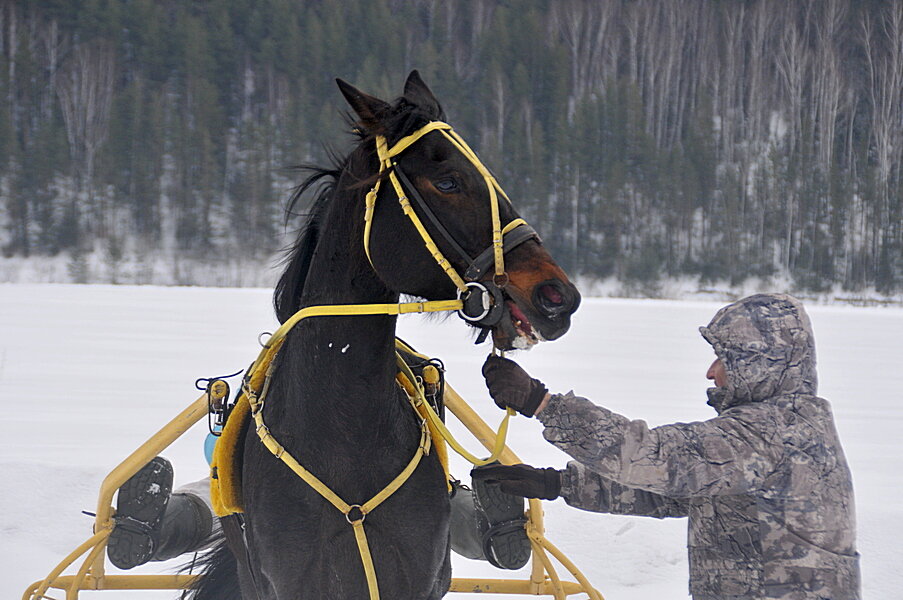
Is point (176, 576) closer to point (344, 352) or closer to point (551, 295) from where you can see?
point (344, 352)

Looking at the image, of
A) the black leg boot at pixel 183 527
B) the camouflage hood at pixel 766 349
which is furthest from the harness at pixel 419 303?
the black leg boot at pixel 183 527

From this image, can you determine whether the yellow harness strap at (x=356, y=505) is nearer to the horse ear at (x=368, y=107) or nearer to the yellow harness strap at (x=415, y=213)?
the yellow harness strap at (x=415, y=213)

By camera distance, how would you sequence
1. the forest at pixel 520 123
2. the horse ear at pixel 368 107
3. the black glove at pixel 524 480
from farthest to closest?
the forest at pixel 520 123 → the black glove at pixel 524 480 → the horse ear at pixel 368 107

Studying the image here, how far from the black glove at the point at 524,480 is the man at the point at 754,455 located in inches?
10.7

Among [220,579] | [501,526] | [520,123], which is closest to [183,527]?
[220,579]

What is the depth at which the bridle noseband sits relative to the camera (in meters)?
1.77

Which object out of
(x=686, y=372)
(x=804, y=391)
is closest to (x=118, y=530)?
(x=804, y=391)

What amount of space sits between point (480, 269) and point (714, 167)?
32250 millimetres

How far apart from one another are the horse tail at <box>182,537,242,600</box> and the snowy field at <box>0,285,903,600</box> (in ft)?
3.36

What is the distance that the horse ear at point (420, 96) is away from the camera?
1991 mm

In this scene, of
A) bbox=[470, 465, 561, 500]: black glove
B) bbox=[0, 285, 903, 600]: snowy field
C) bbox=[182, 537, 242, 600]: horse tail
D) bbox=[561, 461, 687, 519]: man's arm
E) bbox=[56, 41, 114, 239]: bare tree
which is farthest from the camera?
bbox=[56, 41, 114, 239]: bare tree

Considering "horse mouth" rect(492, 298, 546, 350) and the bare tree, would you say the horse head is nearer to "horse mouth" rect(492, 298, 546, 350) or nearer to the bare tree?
"horse mouth" rect(492, 298, 546, 350)

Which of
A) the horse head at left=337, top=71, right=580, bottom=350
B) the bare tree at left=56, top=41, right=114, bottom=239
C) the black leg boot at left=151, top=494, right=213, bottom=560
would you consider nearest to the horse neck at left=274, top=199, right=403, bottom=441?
the horse head at left=337, top=71, right=580, bottom=350

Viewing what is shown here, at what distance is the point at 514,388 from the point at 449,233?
0.42m
